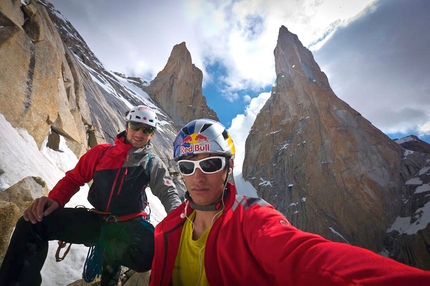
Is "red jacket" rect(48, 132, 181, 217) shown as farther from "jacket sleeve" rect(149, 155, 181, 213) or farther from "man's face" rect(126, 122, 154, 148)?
"man's face" rect(126, 122, 154, 148)

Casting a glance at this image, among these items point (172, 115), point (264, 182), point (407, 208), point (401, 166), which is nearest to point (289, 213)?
point (264, 182)

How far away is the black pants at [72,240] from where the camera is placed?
2.83m

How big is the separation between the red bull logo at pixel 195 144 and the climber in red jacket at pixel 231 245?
0.05 ft

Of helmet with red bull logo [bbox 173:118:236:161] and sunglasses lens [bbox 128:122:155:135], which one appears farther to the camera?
sunglasses lens [bbox 128:122:155:135]

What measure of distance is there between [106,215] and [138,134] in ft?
5.72

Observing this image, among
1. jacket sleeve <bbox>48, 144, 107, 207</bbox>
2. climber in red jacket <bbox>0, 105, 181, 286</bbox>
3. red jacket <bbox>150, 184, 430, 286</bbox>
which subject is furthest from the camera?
jacket sleeve <bbox>48, 144, 107, 207</bbox>

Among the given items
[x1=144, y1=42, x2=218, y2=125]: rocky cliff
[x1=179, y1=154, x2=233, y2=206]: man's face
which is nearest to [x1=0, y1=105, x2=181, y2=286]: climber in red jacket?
[x1=179, y1=154, x2=233, y2=206]: man's face

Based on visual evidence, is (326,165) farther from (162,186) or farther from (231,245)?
(231,245)

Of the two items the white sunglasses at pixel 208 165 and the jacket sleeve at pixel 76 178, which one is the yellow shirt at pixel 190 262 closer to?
the white sunglasses at pixel 208 165

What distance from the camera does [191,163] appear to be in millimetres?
2846

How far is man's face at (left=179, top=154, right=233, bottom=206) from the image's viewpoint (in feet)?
8.74

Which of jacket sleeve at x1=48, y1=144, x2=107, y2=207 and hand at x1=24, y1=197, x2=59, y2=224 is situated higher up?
jacket sleeve at x1=48, y1=144, x2=107, y2=207

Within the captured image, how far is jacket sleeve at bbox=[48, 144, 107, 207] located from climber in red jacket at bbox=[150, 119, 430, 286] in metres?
2.09

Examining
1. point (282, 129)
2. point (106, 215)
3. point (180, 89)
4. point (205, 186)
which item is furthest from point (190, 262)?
point (180, 89)
